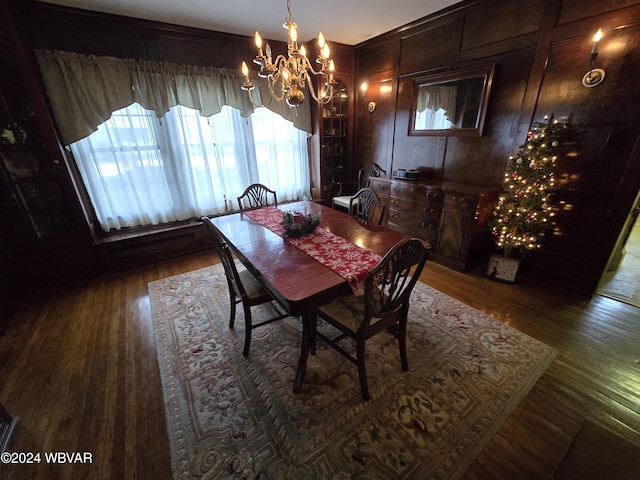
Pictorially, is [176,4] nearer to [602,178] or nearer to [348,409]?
[348,409]

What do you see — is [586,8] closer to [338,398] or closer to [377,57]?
[377,57]

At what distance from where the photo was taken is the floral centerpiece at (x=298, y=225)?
1958 mm

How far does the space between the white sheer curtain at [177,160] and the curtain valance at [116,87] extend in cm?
12

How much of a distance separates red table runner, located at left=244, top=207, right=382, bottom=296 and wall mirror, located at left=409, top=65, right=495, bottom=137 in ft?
7.24

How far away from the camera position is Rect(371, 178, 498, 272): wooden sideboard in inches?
106

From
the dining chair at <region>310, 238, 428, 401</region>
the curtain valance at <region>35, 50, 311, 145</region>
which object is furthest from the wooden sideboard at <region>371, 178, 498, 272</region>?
the curtain valance at <region>35, 50, 311, 145</region>

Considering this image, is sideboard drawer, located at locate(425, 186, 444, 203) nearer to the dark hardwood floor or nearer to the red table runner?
the dark hardwood floor

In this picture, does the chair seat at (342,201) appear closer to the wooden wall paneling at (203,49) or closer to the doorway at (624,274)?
the wooden wall paneling at (203,49)

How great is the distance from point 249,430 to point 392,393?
0.86 m

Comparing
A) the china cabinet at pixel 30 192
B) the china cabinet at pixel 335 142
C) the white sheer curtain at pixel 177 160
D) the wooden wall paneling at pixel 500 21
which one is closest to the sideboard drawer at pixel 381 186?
the china cabinet at pixel 335 142

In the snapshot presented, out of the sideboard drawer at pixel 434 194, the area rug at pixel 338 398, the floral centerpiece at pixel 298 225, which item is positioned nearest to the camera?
the area rug at pixel 338 398

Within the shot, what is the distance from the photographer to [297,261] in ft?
5.28

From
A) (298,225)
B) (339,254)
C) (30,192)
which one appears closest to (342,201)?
(298,225)

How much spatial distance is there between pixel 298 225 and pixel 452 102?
2.48 m
